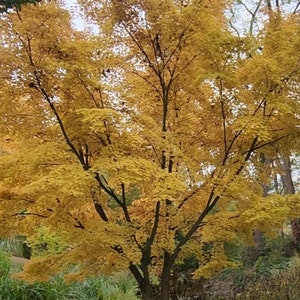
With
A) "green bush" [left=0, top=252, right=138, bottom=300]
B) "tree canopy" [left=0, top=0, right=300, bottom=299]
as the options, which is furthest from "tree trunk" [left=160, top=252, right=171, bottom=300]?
"green bush" [left=0, top=252, right=138, bottom=300]

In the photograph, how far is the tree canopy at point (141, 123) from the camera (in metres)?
4.32

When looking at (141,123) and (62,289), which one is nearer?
(141,123)

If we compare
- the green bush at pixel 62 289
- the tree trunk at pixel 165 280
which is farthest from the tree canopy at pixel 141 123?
the green bush at pixel 62 289

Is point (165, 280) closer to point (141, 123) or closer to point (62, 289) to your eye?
point (62, 289)

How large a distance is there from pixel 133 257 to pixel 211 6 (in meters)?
3.02

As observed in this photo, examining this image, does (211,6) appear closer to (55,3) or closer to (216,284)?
(55,3)

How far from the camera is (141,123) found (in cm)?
456

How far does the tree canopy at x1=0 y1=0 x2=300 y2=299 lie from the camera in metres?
4.32

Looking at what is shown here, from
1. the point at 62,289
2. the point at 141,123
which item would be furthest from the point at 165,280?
the point at 141,123

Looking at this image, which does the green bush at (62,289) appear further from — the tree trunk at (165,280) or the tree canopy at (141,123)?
the tree trunk at (165,280)

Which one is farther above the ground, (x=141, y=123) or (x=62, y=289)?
(x=141, y=123)

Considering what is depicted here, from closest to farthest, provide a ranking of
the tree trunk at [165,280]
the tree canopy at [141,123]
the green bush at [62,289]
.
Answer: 1. the tree canopy at [141,123]
2. the tree trunk at [165,280]
3. the green bush at [62,289]

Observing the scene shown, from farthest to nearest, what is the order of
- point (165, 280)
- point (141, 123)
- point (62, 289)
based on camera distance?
point (62, 289) → point (165, 280) → point (141, 123)

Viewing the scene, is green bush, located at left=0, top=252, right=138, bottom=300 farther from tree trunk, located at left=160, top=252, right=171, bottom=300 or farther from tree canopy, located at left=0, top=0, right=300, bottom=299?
tree trunk, located at left=160, top=252, right=171, bottom=300
